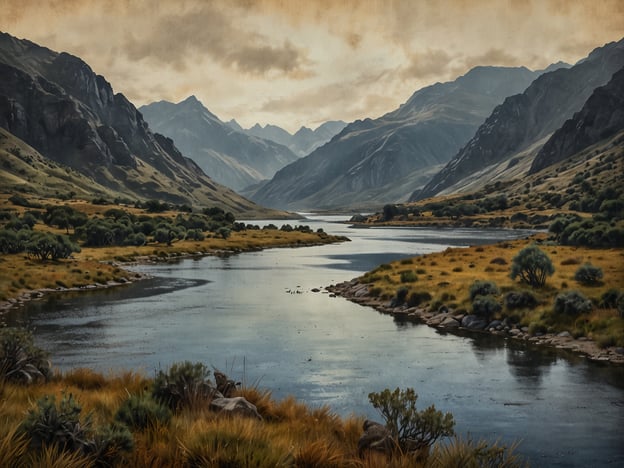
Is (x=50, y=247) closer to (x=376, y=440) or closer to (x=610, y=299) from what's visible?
(x=610, y=299)

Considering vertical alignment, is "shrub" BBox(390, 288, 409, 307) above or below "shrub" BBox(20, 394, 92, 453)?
below

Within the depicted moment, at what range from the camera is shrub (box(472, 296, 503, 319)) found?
45781mm

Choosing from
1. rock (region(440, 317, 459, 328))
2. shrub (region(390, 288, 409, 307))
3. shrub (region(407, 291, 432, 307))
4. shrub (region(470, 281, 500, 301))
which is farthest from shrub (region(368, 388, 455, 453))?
shrub (region(390, 288, 409, 307))

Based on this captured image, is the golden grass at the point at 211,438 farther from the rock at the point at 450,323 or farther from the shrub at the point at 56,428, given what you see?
the rock at the point at 450,323

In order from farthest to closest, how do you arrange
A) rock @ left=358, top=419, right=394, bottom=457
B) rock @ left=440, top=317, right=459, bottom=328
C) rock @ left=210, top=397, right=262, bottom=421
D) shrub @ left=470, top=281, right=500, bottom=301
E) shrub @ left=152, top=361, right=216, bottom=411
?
shrub @ left=470, top=281, right=500, bottom=301 → rock @ left=440, top=317, right=459, bottom=328 → shrub @ left=152, top=361, right=216, bottom=411 → rock @ left=210, top=397, right=262, bottom=421 → rock @ left=358, top=419, right=394, bottom=457

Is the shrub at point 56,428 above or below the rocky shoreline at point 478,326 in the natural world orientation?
above

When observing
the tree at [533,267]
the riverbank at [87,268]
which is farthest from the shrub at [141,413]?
the riverbank at [87,268]

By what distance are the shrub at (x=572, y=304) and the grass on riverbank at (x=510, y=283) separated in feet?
1.54

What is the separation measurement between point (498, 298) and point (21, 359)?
3907 cm

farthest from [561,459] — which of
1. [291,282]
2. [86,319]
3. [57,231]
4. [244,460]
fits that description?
[57,231]

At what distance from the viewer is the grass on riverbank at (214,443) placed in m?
10.1

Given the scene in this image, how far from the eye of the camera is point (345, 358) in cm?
3588

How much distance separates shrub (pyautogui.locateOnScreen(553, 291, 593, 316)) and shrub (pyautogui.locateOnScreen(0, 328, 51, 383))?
35.6 metres

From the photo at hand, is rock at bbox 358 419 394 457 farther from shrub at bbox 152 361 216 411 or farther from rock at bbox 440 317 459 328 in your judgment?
rock at bbox 440 317 459 328
